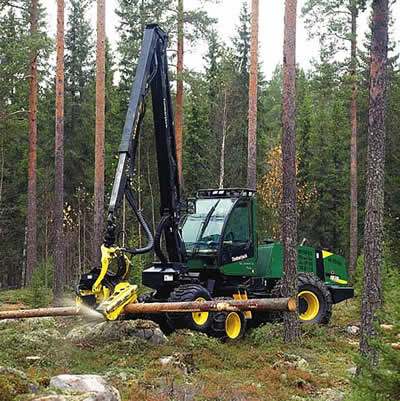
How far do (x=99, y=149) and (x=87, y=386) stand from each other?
37.9 ft

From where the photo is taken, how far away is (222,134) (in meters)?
33.5

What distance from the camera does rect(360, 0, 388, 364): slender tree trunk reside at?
29.6 ft

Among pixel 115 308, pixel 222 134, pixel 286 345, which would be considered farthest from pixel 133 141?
pixel 222 134

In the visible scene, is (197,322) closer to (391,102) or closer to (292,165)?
(292,165)

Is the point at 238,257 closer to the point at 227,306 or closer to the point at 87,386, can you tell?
the point at 227,306

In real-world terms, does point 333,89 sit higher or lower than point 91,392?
higher

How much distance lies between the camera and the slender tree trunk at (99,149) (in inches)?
677

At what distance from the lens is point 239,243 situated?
13.3 meters

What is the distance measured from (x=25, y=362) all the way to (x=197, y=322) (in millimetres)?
3414

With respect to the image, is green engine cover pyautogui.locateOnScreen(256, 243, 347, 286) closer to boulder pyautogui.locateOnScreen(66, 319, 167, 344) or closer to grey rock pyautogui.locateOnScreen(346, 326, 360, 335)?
grey rock pyautogui.locateOnScreen(346, 326, 360, 335)

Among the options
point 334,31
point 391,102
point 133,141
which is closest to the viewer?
point 133,141

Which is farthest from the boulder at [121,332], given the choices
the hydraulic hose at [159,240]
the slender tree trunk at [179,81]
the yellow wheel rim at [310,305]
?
the slender tree trunk at [179,81]

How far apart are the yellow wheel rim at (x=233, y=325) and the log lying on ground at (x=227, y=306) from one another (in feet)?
10.4

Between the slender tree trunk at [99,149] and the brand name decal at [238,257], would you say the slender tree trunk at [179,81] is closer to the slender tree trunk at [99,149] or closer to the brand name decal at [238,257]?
the slender tree trunk at [99,149]
